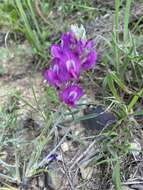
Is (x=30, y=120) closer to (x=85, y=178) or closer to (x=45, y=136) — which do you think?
(x=45, y=136)

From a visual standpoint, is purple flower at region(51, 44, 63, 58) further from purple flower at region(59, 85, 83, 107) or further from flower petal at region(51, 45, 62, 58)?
purple flower at region(59, 85, 83, 107)

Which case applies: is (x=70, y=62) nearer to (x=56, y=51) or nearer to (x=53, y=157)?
(x=56, y=51)

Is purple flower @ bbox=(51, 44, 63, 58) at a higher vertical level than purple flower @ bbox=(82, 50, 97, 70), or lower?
higher

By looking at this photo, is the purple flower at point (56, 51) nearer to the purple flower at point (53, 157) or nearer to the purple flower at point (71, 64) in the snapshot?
the purple flower at point (71, 64)

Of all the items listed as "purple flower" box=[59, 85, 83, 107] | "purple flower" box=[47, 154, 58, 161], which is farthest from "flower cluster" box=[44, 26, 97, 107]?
"purple flower" box=[47, 154, 58, 161]

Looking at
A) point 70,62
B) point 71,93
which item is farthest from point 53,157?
point 70,62

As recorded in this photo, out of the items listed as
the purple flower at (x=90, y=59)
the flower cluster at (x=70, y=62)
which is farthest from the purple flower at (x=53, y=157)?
the purple flower at (x=90, y=59)

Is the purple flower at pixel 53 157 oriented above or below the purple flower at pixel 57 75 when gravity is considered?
below

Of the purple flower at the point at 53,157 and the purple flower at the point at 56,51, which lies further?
the purple flower at the point at 53,157
